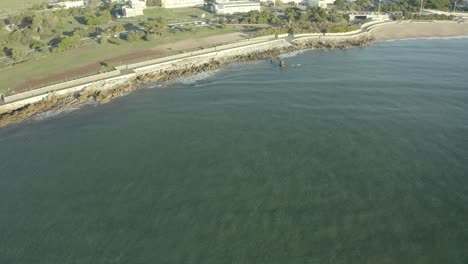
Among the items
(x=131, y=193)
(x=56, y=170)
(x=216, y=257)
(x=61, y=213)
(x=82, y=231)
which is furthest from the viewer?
(x=56, y=170)

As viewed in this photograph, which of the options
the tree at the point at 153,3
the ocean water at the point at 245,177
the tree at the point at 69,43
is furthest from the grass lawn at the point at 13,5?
A: the ocean water at the point at 245,177

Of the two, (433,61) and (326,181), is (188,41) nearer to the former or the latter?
(433,61)

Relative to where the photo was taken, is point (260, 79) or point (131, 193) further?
point (260, 79)

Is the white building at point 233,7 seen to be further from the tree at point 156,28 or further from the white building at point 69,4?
the white building at point 69,4

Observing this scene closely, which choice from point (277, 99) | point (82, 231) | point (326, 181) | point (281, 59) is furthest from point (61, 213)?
point (281, 59)

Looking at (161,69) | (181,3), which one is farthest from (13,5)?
(161,69)

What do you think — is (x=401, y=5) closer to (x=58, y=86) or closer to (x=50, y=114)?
(x=58, y=86)
